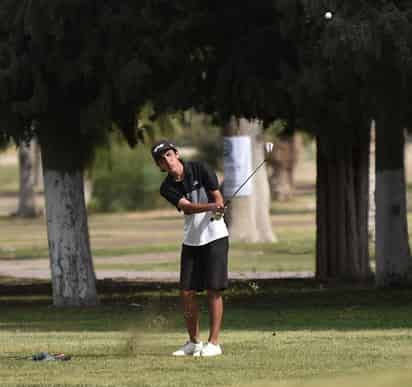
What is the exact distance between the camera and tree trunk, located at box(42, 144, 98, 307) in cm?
2038

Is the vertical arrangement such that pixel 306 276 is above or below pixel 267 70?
below

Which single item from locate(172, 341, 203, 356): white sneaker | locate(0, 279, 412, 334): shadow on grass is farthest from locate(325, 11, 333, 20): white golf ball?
locate(172, 341, 203, 356): white sneaker

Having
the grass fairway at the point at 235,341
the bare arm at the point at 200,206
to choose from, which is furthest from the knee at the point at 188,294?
the bare arm at the point at 200,206

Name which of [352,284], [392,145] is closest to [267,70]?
[392,145]

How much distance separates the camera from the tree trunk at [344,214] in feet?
80.5

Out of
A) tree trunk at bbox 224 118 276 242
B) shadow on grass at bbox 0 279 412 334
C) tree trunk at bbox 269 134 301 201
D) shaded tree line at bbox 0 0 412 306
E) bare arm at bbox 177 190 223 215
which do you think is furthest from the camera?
tree trunk at bbox 269 134 301 201

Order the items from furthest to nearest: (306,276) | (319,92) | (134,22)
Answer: (306,276), (134,22), (319,92)

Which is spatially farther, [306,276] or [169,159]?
[306,276]

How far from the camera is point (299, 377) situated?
11266 millimetres

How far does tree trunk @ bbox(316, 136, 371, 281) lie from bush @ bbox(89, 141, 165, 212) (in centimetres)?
3197

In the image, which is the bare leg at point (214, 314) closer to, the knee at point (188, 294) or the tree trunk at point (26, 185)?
the knee at point (188, 294)

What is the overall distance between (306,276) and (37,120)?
8192 millimetres

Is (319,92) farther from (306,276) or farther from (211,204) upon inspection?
(306,276)

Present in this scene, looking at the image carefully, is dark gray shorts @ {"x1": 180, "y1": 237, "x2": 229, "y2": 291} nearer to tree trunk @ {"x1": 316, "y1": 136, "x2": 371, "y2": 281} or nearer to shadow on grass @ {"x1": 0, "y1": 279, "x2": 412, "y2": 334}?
shadow on grass @ {"x1": 0, "y1": 279, "x2": 412, "y2": 334}
